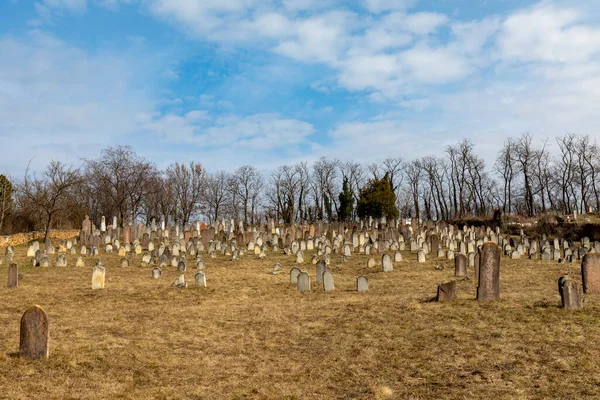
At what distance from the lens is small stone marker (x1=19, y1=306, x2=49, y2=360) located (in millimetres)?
A: 6902

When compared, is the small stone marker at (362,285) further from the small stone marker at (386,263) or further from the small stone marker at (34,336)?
the small stone marker at (34,336)

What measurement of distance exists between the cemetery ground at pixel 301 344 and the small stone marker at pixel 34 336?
0.54ft

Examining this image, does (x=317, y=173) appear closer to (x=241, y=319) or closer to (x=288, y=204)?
(x=288, y=204)

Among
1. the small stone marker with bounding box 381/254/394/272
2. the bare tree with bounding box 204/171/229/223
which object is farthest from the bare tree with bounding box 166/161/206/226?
the small stone marker with bounding box 381/254/394/272

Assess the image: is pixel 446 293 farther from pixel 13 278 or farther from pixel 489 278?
pixel 13 278

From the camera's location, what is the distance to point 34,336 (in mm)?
6914

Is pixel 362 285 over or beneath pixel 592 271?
beneath

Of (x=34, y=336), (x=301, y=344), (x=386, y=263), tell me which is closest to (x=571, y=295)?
(x=301, y=344)

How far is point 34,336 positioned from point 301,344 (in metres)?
4.18

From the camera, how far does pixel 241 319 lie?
10.3 metres

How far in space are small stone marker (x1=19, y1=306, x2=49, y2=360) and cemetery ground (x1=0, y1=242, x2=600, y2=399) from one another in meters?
0.16

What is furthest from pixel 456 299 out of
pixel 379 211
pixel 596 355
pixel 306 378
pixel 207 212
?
pixel 207 212

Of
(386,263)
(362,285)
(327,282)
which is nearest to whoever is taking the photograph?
(362,285)

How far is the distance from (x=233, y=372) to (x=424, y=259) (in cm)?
1467
